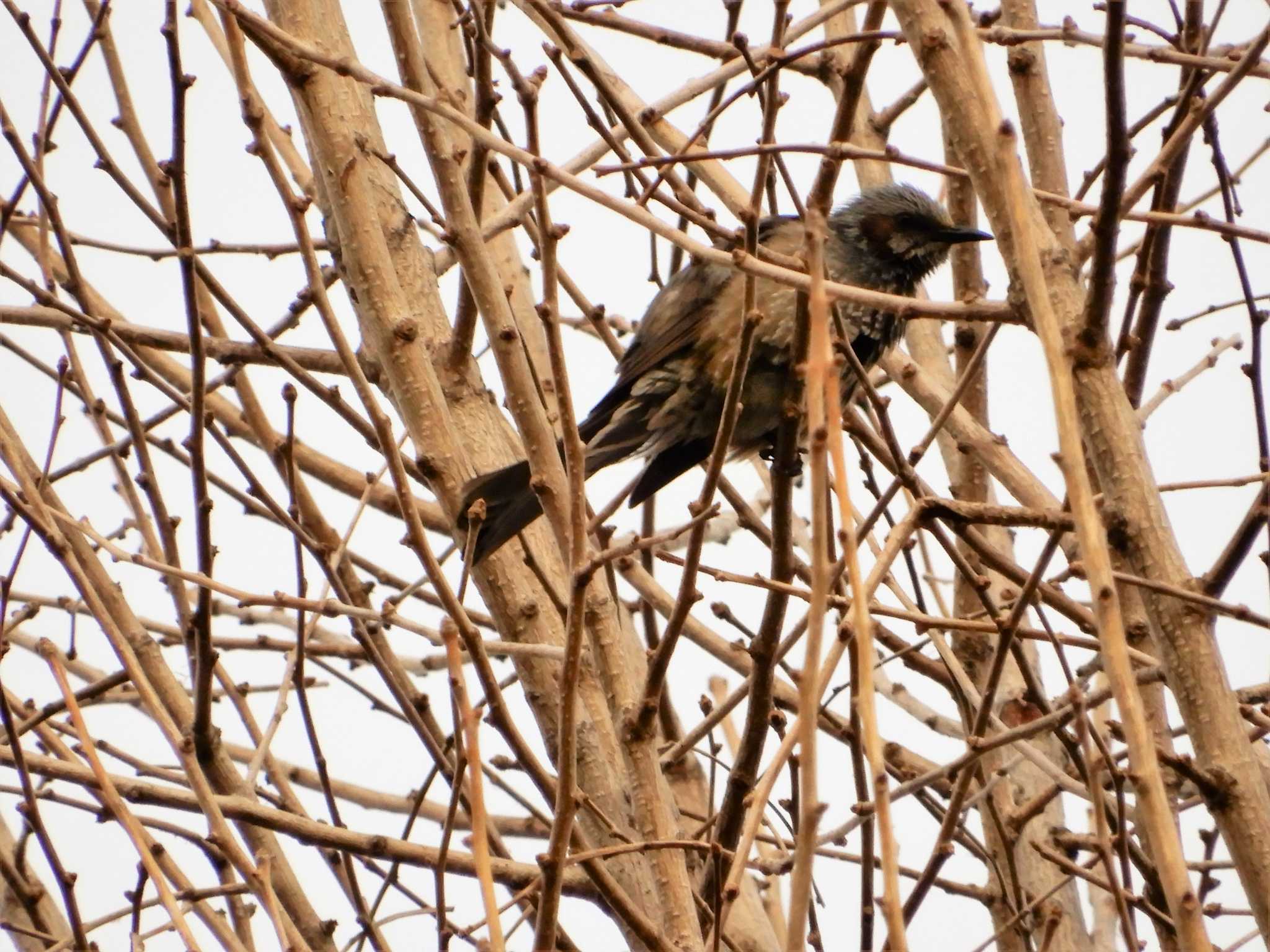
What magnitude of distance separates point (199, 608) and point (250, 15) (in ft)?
3.74

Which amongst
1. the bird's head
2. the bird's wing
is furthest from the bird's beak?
the bird's wing

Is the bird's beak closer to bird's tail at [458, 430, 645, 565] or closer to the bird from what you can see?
the bird

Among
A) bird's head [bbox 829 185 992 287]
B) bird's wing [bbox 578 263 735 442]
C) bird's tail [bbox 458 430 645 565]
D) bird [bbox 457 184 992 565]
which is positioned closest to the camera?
bird's tail [bbox 458 430 645 565]

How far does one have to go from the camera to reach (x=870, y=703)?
151cm

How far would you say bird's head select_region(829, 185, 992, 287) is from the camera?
15.4ft

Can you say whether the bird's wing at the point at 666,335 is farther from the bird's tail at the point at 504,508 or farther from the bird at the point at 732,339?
the bird's tail at the point at 504,508

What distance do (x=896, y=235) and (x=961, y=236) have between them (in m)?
0.25

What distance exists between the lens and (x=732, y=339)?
4.47m

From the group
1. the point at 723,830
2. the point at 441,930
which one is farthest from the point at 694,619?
the point at 441,930

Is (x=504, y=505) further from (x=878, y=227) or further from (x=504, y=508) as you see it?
(x=878, y=227)

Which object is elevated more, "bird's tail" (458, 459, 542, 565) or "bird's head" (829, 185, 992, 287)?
"bird's head" (829, 185, 992, 287)

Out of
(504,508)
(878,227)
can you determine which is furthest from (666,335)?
(504,508)

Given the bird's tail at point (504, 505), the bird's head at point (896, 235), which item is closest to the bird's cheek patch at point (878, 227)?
the bird's head at point (896, 235)

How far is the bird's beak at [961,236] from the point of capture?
454cm
